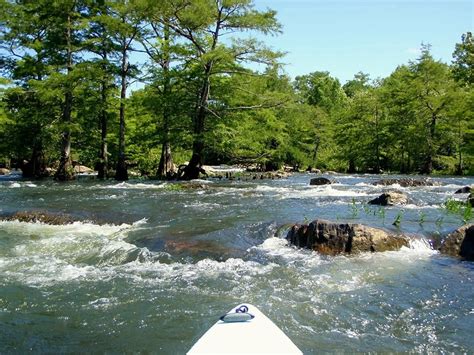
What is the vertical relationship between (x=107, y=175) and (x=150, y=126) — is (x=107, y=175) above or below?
below

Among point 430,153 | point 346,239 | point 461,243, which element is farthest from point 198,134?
point 430,153

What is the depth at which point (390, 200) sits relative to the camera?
540 inches

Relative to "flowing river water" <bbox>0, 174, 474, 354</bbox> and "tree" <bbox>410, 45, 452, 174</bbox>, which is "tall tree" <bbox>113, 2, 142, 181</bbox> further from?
"tree" <bbox>410, 45, 452, 174</bbox>

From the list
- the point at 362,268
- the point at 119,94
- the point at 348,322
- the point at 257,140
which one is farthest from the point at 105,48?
the point at 348,322

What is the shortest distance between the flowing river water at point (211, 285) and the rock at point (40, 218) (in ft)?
1.20

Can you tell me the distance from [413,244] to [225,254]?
377 centimetres

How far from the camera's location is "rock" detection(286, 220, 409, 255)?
27.9 feet

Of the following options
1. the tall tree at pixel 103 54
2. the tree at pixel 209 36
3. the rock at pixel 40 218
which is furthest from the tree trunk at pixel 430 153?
the rock at pixel 40 218

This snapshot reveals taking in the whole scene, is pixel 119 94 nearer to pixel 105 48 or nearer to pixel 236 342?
pixel 105 48

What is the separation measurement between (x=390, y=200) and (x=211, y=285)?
8.65m

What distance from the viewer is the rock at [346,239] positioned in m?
8.50

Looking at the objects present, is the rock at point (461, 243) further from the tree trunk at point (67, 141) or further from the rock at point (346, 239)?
the tree trunk at point (67, 141)

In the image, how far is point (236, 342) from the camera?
377 cm

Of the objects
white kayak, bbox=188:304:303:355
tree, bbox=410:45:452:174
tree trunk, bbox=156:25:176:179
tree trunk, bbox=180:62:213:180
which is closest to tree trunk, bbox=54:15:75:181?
tree trunk, bbox=156:25:176:179
